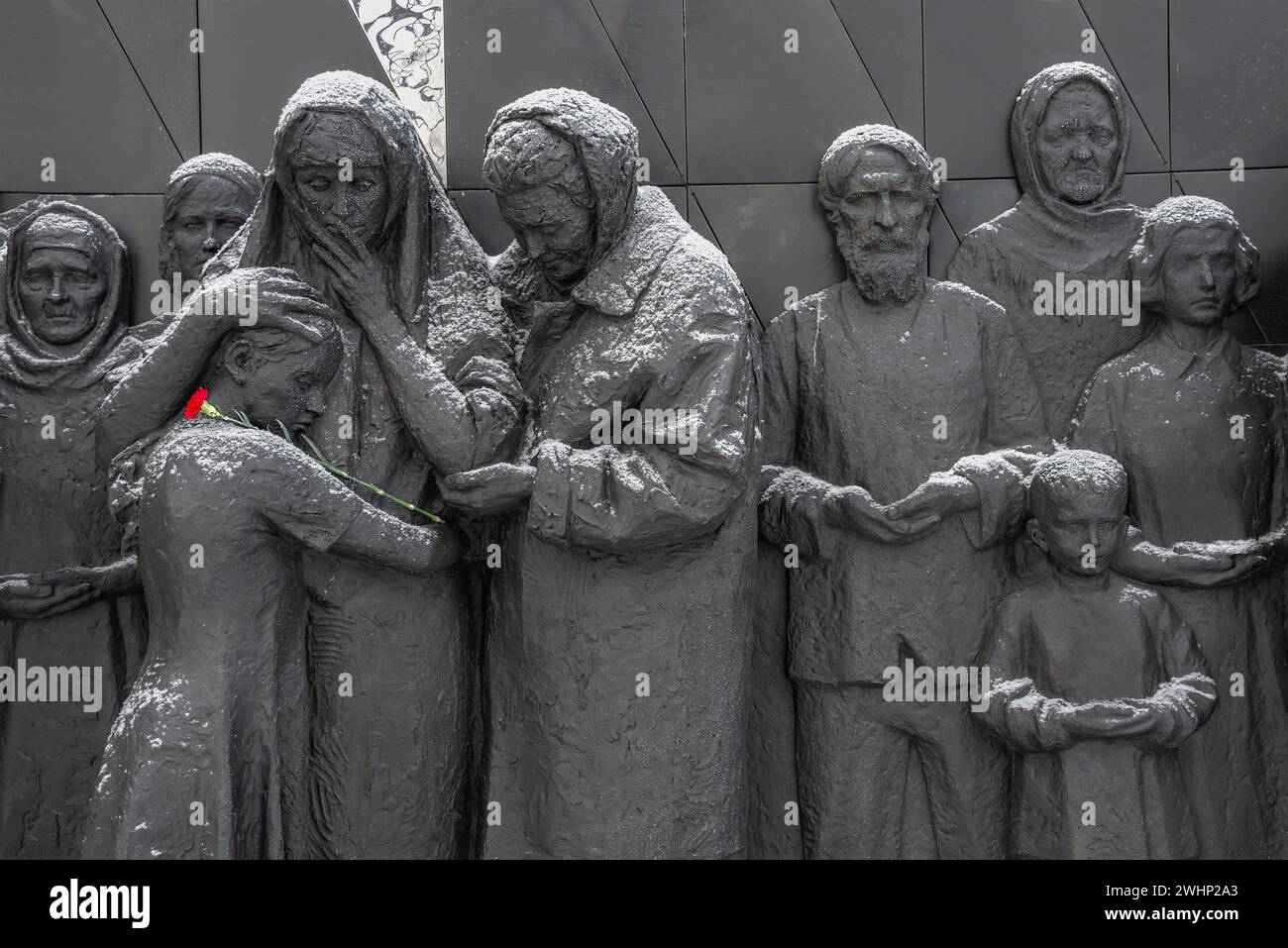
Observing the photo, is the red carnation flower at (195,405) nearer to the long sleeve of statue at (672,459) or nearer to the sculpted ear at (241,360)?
the sculpted ear at (241,360)

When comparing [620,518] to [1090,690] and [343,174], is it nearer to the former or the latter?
[343,174]

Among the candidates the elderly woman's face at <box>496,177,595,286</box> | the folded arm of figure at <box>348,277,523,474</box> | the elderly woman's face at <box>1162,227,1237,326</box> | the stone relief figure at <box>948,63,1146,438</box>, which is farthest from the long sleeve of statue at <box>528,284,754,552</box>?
the elderly woman's face at <box>1162,227,1237,326</box>

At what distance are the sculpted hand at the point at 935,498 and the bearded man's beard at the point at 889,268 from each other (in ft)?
2.24

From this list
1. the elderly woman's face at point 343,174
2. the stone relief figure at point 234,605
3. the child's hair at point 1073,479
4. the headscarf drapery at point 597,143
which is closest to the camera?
the stone relief figure at point 234,605

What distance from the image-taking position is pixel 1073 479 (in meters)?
5.64

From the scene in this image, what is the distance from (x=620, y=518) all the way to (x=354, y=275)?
1276 millimetres

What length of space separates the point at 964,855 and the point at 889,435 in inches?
57.7

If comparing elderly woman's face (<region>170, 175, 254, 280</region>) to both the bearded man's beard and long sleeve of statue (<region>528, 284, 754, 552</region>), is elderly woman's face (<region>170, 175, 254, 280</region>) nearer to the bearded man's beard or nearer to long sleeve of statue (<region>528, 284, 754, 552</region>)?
long sleeve of statue (<region>528, 284, 754, 552</region>)

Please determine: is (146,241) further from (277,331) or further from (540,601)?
(540,601)

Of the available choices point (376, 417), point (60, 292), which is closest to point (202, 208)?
point (60, 292)

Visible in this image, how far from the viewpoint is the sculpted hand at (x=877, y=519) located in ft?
18.9

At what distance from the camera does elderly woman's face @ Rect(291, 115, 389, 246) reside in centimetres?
552

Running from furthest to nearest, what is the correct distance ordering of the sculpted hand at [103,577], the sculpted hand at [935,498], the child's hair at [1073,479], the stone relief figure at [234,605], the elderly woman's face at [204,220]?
the elderly woman's face at [204,220] < the sculpted hand at [103,577] < the sculpted hand at [935,498] < the child's hair at [1073,479] < the stone relief figure at [234,605]

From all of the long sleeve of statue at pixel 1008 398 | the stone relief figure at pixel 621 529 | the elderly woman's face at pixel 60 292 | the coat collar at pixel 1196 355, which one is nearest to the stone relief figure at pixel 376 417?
the stone relief figure at pixel 621 529
